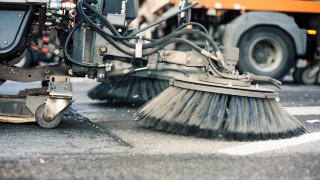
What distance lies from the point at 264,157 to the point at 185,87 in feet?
3.17

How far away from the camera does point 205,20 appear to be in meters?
9.71

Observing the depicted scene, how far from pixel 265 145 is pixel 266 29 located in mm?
5890

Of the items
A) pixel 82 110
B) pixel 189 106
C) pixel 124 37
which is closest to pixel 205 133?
pixel 189 106

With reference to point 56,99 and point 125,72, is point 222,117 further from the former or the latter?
point 56,99

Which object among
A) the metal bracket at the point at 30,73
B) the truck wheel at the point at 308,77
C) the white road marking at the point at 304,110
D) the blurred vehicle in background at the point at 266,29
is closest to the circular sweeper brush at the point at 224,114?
the metal bracket at the point at 30,73

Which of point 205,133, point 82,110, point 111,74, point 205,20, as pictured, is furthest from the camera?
point 205,20

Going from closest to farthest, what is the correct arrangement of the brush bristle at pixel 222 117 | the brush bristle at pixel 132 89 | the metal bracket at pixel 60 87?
1. the brush bristle at pixel 222 117
2. the metal bracket at pixel 60 87
3. the brush bristle at pixel 132 89

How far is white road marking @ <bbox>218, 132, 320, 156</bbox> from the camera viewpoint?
11.5 feet

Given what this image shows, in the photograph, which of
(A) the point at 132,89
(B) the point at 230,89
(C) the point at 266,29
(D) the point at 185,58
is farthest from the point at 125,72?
(C) the point at 266,29

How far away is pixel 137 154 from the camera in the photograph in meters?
3.37

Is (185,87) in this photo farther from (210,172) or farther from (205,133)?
(210,172)

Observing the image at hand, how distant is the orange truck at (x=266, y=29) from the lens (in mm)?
9219

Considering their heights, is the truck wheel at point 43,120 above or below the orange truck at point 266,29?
below

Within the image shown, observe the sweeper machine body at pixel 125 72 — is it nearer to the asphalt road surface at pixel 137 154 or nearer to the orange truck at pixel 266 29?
the asphalt road surface at pixel 137 154
